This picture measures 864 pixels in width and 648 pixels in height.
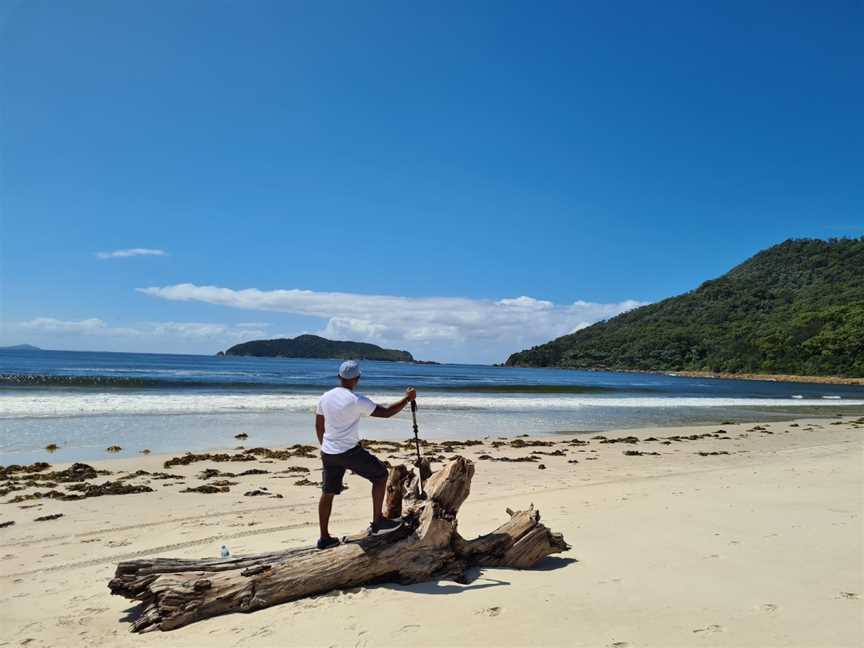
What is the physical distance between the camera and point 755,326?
122 meters

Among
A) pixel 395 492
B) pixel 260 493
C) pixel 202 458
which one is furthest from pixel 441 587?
pixel 202 458

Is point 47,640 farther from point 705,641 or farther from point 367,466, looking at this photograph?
point 705,641

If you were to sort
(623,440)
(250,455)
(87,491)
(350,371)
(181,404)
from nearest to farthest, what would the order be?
(350,371) < (87,491) < (250,455) < (623,440) < (181,404)

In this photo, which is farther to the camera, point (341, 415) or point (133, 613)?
point (341, 415)

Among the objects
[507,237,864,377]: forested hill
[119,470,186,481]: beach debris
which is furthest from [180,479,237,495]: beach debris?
[507,237,864,377]: forested hill

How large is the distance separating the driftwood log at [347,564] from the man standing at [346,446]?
0.87 feet

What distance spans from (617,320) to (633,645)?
191m

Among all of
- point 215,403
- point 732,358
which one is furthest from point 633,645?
point 732,358

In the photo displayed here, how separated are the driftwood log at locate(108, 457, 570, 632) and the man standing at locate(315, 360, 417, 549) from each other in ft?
0.87

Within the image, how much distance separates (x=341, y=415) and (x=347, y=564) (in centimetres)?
127

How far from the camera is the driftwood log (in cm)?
464

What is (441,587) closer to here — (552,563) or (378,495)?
(378,495)

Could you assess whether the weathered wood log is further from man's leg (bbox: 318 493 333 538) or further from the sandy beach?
the sandy beach

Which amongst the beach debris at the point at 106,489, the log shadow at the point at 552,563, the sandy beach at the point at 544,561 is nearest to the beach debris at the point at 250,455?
the sandy beach at the point at 544,561
